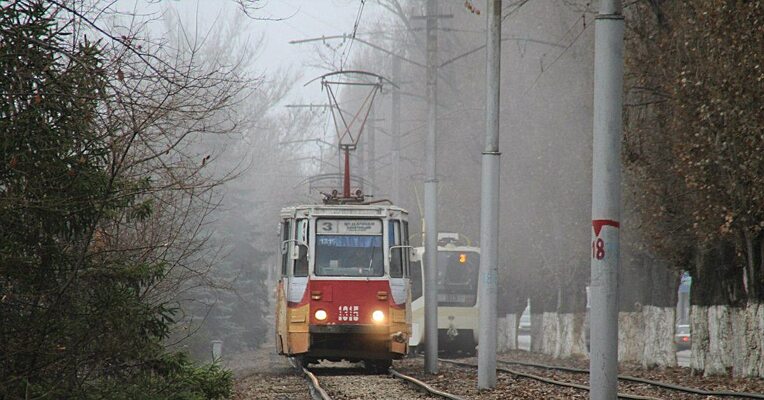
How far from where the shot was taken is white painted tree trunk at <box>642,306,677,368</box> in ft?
93.9

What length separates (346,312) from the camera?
22875mm

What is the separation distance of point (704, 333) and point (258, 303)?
33.9 meters

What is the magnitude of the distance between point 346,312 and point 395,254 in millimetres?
1385

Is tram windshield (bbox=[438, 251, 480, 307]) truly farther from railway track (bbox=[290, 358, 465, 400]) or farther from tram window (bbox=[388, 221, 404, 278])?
tram window (bbox=[388, 221, 404, 278])

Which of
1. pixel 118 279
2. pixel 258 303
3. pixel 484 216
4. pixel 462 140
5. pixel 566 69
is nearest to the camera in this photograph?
pixel 118 279

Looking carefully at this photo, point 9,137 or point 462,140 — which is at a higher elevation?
point 462,140

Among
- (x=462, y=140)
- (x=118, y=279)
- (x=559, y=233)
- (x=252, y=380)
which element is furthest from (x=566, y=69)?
(x=118, y=279)

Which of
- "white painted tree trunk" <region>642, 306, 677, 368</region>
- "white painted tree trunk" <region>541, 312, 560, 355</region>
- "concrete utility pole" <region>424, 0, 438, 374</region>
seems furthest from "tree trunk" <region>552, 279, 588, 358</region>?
"concrete utility pole" <region>424, 0, 438, 374</region>

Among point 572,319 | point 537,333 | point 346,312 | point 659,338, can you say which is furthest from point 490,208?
point 537,333

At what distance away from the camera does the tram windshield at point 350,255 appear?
2305cm

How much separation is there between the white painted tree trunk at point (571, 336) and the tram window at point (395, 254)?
49.8 feet

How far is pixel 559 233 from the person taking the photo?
124ft

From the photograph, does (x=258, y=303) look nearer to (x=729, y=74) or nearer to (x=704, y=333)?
(x=704, y=333)

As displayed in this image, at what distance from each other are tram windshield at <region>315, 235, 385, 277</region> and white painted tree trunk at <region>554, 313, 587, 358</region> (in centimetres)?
1549
